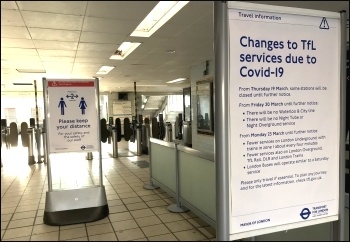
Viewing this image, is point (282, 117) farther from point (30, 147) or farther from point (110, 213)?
point (30, 147)

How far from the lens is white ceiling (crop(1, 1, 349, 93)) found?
2.45m

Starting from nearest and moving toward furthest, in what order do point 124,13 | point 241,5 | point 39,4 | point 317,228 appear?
1. point 241,5
2. point 317,228
3. point 39,4
4. point 124,13

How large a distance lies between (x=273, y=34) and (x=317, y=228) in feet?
3.90

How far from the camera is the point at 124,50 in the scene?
4633 mm

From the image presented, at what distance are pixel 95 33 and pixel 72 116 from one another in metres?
1.02

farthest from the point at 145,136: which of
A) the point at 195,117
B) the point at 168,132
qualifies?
the point at 195,117

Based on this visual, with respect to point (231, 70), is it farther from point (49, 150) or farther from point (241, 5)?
point (49, 150)

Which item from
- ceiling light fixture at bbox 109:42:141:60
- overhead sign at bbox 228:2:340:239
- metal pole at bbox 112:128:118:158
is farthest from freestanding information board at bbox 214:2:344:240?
metal pole at bbox 112:128:118:158

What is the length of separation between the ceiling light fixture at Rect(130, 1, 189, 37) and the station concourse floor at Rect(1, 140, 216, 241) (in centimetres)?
186

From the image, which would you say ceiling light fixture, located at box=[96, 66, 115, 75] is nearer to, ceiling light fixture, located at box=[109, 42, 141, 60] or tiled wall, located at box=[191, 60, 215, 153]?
ceiling light fixture, located at box=[109, 42, 141, 60]

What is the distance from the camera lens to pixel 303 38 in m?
1.37

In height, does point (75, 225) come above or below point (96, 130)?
below

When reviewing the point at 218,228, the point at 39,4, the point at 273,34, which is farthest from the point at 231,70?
the point at 39,4

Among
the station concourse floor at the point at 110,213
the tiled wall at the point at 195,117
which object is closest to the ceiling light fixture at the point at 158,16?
the station concourse floor at the point at 110,213
